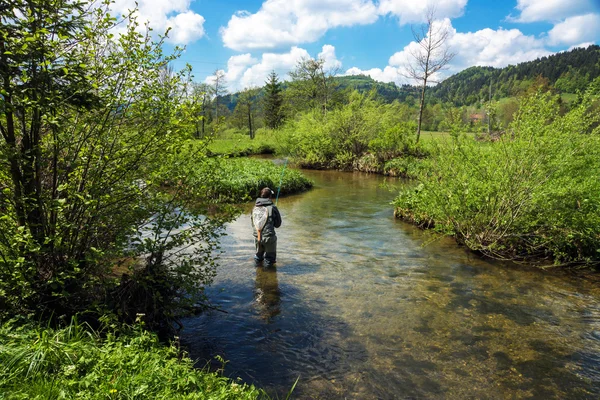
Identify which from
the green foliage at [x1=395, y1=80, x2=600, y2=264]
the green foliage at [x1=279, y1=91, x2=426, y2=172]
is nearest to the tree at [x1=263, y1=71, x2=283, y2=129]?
the green foliage at [x1=279, y1=91, x2=426, y2=172]

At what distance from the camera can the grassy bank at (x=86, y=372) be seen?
3264 mm

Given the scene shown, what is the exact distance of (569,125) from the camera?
920 cm

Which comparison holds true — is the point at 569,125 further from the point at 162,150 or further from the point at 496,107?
the point at 162,150

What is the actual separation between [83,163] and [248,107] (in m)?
68.7

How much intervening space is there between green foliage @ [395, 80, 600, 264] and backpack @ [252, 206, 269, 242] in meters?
5.10

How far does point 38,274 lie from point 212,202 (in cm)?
250

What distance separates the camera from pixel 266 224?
873 centimetres

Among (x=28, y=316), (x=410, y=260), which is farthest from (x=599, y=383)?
(x=28, y=316)

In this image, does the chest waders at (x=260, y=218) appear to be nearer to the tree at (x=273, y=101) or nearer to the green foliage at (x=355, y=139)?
the green foliage at (x=355, y=139)

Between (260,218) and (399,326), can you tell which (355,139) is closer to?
(260,218)

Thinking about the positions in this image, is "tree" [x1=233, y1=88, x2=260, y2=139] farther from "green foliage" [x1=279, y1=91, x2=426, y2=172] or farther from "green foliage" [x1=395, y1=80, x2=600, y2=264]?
"green foliage" [x1=395, y1=80, x2=600, y2=264]

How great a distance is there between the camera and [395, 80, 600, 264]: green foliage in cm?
902

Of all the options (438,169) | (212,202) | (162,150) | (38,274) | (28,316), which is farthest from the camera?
(438,169)

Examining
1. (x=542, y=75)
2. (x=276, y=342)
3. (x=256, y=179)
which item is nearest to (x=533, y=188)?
(x=276, y=342)
